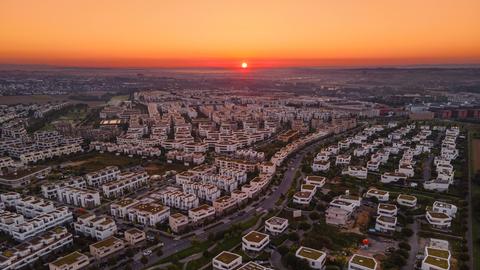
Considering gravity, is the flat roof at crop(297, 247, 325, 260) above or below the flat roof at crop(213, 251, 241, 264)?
above

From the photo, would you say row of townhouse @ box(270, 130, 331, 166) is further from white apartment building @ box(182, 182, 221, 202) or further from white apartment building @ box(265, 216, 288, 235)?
white apartment building @ box(265, 216, 288, 235)

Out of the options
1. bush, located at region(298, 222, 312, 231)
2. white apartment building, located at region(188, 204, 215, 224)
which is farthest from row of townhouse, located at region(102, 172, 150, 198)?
bush, located at region(298, 222, 312, 231)

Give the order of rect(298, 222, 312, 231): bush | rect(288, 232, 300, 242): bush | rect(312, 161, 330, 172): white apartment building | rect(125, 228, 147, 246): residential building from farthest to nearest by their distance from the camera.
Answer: rect(312, 161, 330, 172): white apartment building → rect(298, 222, 312, 231): bush → rect(288, 232, 300, 242): bush → rect(125, 228, 147, 246): residential building

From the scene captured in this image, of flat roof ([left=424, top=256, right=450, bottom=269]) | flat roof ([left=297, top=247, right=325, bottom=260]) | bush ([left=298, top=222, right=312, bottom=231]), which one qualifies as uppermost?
flat roof ([left=424, top=256, right=450, bottom=269])

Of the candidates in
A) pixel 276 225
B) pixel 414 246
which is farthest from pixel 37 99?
pixel 414 246

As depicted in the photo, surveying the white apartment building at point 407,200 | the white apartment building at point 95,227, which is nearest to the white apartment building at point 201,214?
the white apartment building at point 95,227

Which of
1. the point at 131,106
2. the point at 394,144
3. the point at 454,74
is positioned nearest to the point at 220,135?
the point at 394,144

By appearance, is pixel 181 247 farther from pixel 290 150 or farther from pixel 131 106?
pixel 131 106
